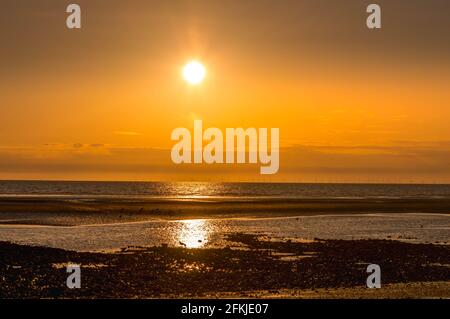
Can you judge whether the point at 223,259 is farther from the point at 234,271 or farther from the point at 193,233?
the point at 193,233

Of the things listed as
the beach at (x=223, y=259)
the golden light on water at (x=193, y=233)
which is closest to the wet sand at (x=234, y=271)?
the beach at (x=223, y=259)

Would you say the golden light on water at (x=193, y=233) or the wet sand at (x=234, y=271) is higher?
the wet sand at (x=234, y=271)

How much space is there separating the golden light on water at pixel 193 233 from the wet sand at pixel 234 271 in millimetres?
3397

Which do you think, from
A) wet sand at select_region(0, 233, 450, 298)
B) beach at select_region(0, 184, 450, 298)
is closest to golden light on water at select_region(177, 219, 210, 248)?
beach at select_region(0, 184, 450, 298)

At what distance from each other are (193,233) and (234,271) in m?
22.9

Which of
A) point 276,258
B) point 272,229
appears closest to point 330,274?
point 276,258

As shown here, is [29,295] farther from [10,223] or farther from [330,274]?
[10,223]

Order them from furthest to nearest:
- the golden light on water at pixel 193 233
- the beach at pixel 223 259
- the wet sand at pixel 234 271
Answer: the golden light on water at pixel 193 233 < the beach at pixel 223 259 < the wet sand at pixel 234 271

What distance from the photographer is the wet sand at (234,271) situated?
3203cm

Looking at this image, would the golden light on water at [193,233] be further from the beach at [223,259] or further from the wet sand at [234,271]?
the wet sand at [234,271]

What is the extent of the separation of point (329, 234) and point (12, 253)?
26761 mm

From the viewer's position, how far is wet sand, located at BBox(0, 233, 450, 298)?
32031 millimetres
